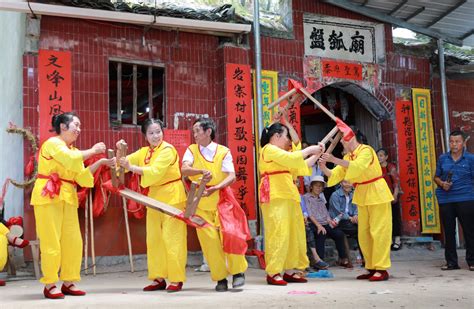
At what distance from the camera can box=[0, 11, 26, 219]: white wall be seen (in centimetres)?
655

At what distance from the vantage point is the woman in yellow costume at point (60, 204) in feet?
14.4

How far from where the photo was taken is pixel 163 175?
4.78m

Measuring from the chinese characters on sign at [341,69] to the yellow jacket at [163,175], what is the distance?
3.92 metres

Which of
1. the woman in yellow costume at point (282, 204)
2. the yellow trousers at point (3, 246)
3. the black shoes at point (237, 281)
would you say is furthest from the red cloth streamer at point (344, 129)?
the yellow trousers at point (3, 246)

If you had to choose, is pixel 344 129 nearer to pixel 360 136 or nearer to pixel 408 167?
pixel 360 136

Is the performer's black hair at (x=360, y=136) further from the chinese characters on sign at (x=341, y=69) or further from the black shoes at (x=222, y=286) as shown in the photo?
the black shoes at (x=222, y=286)

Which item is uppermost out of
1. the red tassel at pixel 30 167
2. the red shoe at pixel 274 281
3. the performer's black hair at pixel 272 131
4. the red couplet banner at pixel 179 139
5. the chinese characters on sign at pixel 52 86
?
the chinese characters on sign at pixel 52 86

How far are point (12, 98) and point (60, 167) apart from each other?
310cm

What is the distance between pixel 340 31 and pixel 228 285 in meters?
4.77

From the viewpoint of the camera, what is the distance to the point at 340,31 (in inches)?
327

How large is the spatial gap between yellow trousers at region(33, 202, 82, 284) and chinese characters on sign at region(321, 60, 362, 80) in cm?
472

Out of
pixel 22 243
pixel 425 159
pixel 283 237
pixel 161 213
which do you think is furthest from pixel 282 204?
pixel 425 159

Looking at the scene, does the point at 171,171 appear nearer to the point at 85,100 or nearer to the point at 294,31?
the point at 85,100

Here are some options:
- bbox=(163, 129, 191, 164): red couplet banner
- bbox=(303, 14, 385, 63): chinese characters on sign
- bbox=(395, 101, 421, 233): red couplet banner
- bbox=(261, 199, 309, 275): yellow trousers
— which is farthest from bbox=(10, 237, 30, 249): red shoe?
bbox=(395, 101, 421, 233): red couplet banner
